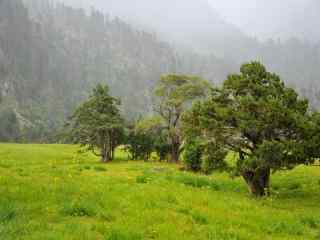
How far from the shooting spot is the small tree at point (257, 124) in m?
19.5

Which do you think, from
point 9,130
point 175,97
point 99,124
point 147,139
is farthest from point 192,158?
point 9,130

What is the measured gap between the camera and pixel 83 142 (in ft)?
Answer: 201

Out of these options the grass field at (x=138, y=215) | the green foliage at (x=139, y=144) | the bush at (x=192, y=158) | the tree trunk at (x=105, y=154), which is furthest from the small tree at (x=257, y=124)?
the green foliage at (x=139, y=144)

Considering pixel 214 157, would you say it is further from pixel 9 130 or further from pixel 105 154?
pixel 9 130

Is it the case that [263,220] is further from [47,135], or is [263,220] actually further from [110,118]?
[47,135]

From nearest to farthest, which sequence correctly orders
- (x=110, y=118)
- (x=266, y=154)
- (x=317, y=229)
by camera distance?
(x=317, y=229) < (x=266, y=154) < (x=110, y=118)

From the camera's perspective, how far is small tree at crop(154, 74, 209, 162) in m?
59.7

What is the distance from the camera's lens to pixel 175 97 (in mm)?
60062

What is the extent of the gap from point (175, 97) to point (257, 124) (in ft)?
133

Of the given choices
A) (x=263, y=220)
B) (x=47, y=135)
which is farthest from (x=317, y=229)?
(x=47, y=135)

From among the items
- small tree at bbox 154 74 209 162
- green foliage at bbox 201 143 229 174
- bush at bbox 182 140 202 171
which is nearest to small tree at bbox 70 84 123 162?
small tree at bbox 154 74 209 162

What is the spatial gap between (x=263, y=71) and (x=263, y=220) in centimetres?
1043

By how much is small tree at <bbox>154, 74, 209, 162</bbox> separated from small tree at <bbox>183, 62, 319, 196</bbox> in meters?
36.2

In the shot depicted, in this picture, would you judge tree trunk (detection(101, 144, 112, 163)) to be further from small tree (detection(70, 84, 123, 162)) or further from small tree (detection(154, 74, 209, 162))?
small tree (detection(154, 74, 209, 162))
